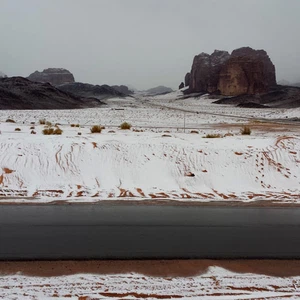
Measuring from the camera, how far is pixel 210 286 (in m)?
4.05

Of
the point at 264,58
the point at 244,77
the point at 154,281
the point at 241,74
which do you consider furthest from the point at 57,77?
the point at 154,281

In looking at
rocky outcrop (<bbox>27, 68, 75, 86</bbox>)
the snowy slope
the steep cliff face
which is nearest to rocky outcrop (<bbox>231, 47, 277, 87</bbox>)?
the steep cliff face

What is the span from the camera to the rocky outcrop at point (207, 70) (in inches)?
4483

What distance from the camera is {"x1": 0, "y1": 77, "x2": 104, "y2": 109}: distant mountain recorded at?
46.3 meters

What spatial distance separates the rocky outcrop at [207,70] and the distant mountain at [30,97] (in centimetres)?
6415

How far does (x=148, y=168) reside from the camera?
983 cm

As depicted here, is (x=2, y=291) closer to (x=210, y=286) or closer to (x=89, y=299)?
Answer: (x=89, y=299)

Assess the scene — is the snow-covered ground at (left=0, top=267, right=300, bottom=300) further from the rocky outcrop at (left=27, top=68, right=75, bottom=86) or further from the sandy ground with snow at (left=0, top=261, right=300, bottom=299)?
the rocky outcrop at (left=27, top=68, right=75, bottom=86)

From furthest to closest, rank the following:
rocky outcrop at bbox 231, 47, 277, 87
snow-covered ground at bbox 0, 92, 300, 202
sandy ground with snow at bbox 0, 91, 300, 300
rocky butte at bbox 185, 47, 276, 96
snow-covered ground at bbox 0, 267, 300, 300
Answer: rocky outcrop at bbox 231, 47, 277, 87 → rocky butte at bbox 185, 47, 276, 96 → snow-covered ground at bbox 0, 92, 300, 202 → sandy ground with snow at bbox 0, 91, 300, 300 → snow-covered ground at bbox 0, 267, 300, 300

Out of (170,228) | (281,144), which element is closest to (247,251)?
(170,228)

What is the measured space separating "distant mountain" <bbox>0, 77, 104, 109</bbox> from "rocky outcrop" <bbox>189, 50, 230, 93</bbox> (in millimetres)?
64151

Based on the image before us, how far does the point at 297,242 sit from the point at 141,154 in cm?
608

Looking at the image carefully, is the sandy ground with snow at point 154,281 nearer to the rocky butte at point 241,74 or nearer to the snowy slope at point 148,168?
the snowy slope at point 148,168

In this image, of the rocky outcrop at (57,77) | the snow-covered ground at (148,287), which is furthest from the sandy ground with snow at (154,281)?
the rocky outcrop at (57,77)
